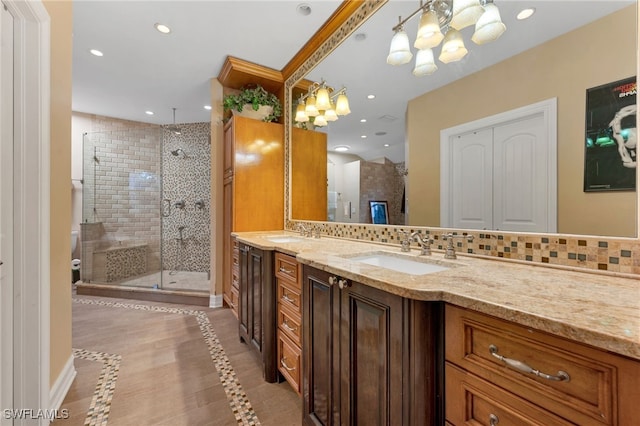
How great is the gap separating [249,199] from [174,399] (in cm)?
178

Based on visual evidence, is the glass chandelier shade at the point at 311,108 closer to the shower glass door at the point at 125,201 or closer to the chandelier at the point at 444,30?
the chandelier at the point at 444,30

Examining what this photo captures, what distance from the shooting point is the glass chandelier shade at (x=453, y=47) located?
132 cm

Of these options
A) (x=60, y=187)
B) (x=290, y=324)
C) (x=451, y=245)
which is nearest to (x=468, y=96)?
(x=451, y=245)

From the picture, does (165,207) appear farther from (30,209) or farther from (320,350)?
(320,350)

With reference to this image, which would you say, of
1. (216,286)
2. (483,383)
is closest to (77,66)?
(216,286)

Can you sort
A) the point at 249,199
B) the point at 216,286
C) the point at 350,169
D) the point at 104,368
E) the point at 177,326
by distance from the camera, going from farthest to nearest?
the point at 216,286
the point at 249,199
the point at 177,326
the point at 350,169
the point at 104,368

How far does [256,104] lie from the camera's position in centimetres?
286

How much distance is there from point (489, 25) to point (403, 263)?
116 centimetres

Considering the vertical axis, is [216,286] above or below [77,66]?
below

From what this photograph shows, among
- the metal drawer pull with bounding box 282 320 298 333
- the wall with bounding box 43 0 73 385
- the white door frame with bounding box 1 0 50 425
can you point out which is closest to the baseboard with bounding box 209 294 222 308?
the wall with bounding box 43 0 73 385

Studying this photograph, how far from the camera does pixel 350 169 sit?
2.06 meters

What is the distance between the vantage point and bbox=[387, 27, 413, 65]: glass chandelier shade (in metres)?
1.54

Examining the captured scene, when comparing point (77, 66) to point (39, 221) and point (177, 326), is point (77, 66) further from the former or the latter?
point (177, 326)

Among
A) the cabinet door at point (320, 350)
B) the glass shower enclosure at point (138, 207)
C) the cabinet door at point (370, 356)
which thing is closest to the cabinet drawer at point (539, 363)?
the cabinet door at point (370, 356)
